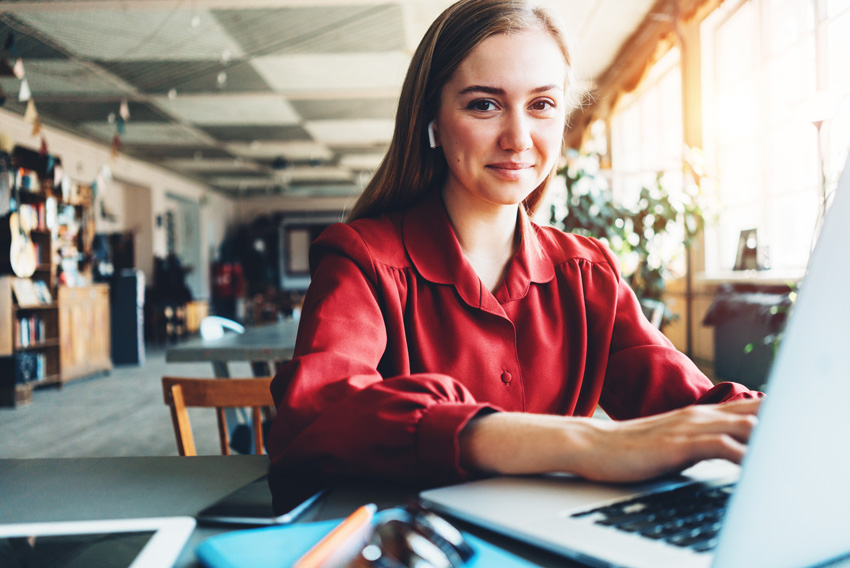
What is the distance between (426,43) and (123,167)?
1006cm

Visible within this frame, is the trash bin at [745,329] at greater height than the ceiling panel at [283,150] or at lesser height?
lesser

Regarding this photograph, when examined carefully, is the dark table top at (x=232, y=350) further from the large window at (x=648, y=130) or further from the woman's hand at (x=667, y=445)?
the large window at (x=648, y=130)

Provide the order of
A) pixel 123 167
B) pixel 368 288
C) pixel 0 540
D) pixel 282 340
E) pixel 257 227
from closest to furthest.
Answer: pixel 0 540, pixel 368 288, pixel 282 340, pixel 123 167, pixel 257 227

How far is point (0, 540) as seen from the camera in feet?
1.68

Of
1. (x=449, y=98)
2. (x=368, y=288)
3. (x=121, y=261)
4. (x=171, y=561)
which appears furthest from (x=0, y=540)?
(x=121, y=261)

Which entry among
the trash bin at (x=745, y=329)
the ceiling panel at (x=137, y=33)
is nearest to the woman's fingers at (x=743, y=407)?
the trash bin at (x=745, y=329)

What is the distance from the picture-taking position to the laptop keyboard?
0.42 m

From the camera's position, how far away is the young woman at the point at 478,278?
0.82m

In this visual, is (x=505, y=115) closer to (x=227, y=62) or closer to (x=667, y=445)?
(x=667, y=445)

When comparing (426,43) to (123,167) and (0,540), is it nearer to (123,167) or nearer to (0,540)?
(0,540)

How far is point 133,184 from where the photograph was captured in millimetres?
10758

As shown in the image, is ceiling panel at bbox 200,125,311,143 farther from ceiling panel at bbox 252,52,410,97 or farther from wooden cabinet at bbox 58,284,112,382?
wooden cabinet at bbox 58,284,112,382

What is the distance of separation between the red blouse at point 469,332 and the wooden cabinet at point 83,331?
6287 mm

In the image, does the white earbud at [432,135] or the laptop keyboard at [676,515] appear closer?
the laptop keyboard at [676,515]
